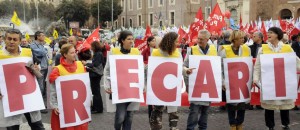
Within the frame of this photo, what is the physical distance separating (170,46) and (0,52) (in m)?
2.37

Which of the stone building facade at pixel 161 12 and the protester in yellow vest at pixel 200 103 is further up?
the stone building facade at pixel 161 12

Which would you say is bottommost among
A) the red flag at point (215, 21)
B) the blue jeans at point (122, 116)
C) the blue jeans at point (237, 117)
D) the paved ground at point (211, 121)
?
the paved ground at point (211, 121)

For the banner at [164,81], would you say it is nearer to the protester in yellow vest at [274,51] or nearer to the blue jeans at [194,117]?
the blue jeans at [194,117]

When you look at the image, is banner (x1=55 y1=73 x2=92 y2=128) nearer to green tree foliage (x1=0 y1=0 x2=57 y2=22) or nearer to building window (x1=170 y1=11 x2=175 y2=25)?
building window (x1=170 y1=11 x2=175 y2=25)

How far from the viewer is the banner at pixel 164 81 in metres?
5.65

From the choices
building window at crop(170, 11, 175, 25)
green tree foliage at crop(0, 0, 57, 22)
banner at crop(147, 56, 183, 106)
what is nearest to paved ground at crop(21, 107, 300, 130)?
banner at crop(147, 56, 183, 106)

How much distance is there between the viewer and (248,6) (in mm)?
44531

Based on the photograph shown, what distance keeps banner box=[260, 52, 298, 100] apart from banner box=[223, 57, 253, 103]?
0.25 meters

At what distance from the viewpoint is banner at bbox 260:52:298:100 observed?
19.5ft

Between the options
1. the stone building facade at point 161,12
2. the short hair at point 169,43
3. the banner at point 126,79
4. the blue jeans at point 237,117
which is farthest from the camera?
the stone building facade at point 161,12

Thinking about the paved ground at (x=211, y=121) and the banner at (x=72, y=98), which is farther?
the paved ground at (x=211, y=121)

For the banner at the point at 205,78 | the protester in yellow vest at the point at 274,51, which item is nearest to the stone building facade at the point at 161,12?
the protester in yellow vest at the point at 274,51

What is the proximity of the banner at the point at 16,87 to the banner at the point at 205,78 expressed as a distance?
238 centimetres

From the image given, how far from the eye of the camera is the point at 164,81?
5660 millimetres
